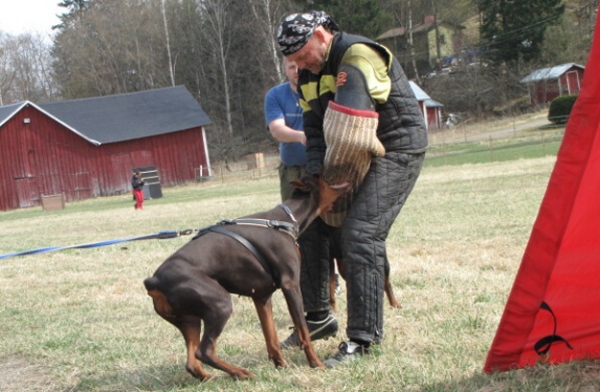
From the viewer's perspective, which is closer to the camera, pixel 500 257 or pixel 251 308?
pixel 251 308

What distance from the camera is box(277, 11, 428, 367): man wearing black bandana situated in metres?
4.20

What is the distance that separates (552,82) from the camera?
61281mm

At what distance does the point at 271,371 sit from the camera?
4.35m

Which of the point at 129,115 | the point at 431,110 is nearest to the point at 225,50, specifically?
the point at 129,115

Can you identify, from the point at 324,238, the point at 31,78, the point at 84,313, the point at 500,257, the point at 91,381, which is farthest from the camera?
the point at 31,78

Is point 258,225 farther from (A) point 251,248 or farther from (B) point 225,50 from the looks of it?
(B) point 225,50

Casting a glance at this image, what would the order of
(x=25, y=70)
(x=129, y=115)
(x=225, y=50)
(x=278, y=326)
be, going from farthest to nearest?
(x=25, y=70), (x=225, y=50), (x=129, y=115), (x=278, y=326)

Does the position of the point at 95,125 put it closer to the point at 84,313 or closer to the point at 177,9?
the point at 177,9

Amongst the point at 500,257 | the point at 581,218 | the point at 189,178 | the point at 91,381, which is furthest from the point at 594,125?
the point at 189,178

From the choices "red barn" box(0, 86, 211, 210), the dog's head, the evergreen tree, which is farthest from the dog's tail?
the evergreen tree

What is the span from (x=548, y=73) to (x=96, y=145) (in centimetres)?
3480

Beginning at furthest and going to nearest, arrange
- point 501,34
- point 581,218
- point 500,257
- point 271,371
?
point 501,34 → point 500,257 → point 271,371 → point 581,218

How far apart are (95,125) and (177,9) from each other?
19079 mm

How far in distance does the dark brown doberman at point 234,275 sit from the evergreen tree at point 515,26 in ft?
203
